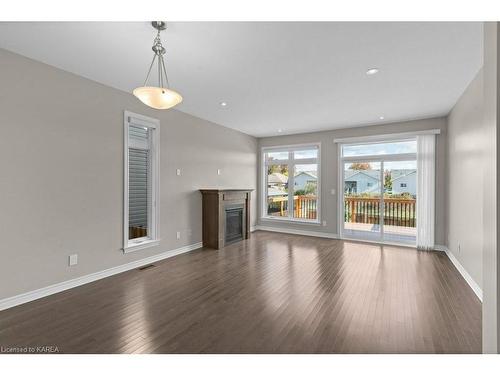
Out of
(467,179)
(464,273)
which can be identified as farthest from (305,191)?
(464,273)

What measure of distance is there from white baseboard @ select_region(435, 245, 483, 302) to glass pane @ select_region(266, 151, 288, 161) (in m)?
4.00

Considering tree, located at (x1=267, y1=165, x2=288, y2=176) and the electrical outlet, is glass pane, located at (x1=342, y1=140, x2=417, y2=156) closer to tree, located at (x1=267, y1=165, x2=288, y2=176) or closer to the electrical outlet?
tree, located at (x1=267, y1=165, x2=288, y2=176)

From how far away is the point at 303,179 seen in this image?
6418 millimetres

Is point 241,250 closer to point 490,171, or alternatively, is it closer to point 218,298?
point 218,298

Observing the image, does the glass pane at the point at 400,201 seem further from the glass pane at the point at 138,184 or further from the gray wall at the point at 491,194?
the glass pane at the point at 138,184

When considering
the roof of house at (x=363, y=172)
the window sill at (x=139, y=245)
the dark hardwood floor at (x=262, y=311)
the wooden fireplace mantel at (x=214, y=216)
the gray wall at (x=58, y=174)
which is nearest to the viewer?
the dark hardwood floor at (x=262, y=311)

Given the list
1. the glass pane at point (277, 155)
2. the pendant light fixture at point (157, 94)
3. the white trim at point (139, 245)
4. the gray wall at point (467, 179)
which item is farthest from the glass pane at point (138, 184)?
the gray wall at point (467, 179)

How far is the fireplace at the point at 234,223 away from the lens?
5227 mm

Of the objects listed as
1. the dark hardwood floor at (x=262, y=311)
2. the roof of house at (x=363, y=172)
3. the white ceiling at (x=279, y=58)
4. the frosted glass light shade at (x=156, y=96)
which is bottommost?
the dark hardwood floor at (x=262, y=311)

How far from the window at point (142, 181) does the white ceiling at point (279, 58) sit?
0.67 meters

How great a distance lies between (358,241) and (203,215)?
363 centimetres

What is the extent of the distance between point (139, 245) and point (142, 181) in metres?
1.07

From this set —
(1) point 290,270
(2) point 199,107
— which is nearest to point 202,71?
(2) point 199,107

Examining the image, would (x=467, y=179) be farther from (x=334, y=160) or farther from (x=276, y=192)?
(x=276, y=192)
